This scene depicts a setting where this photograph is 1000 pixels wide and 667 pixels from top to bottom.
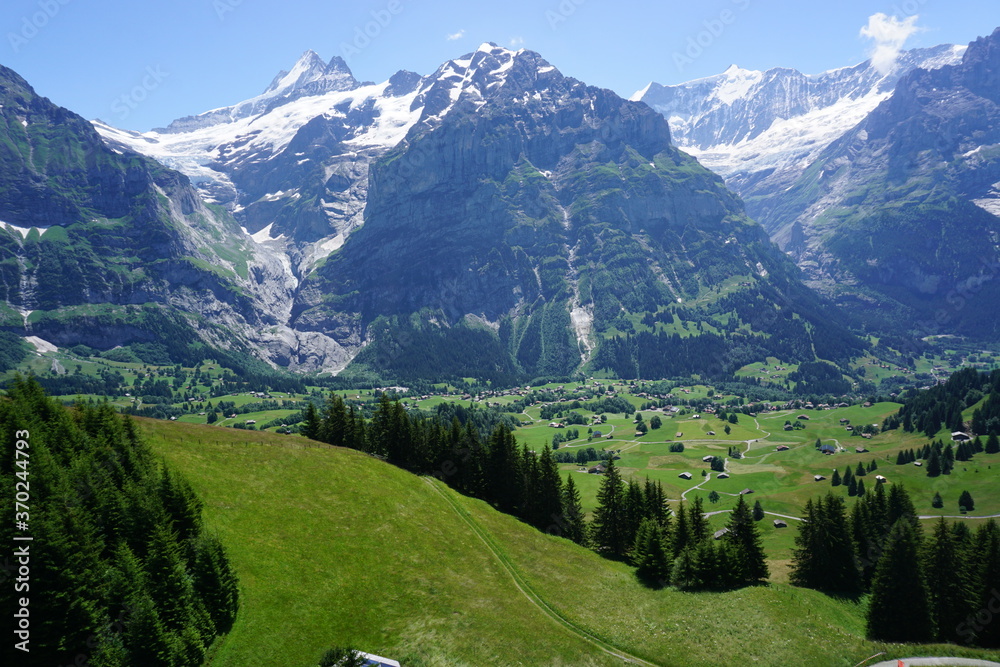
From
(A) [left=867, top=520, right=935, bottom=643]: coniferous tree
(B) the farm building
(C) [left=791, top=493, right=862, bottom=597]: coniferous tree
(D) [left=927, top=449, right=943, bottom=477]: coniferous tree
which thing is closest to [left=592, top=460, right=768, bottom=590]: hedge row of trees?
(C) [left=791, top=493, right=862, bottom=597]: coniferous tree

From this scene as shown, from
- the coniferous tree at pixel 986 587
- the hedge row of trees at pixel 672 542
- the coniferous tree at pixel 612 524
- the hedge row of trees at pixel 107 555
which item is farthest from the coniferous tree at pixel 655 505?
the hedge row of trees at pixel 107 555

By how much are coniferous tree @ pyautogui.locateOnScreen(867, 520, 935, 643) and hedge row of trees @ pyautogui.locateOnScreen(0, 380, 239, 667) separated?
73.5 m

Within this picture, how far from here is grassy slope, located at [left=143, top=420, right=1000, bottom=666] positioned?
51.1 meters

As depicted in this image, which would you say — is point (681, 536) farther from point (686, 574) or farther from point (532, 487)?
point (532, 487)

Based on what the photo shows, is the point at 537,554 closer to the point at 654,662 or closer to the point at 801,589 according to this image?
the point at 654,662

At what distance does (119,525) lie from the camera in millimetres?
45344

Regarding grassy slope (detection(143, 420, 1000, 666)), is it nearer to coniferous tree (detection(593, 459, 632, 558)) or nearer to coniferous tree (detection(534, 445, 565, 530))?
coniferous tree (detection(593, 459, 632, 558))

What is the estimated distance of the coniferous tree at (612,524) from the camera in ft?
303

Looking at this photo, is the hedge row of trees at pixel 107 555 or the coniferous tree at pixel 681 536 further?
the coniferous tree at pixel 681 536

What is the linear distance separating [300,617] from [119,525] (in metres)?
17.4

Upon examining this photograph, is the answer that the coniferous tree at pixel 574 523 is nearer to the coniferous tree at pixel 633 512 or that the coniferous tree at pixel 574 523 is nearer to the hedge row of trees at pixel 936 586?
the coniferous tree at pixel 633 512

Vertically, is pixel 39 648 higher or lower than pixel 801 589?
higher

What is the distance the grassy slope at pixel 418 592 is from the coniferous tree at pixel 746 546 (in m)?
4.83

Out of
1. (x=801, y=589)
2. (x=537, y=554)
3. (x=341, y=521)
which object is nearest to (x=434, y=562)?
(x=341, y=521)
